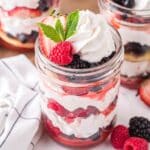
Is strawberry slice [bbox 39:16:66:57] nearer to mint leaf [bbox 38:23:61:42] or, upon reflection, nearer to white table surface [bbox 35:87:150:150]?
mint leaf [bbox 38:23:61:42]

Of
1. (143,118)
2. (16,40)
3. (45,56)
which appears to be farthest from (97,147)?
(16,40)

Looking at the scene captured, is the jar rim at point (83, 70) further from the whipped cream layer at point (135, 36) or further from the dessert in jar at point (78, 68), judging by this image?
the whipped cream layer at point (135, 36)

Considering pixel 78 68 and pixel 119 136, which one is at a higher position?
pixel 78 68

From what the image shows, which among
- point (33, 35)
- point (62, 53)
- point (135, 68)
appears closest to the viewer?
point (62, 53)

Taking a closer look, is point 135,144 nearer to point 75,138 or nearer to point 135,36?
point 75,138

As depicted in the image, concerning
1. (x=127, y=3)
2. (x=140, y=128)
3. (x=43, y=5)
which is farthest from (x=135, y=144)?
(x=43, y=5)

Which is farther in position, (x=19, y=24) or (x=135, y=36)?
(x=19, y=24)

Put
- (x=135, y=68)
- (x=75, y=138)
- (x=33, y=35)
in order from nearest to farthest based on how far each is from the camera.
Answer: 1. (x=75, y=138)
2. (x=135, y=68)
3. (x=33, y=35)
